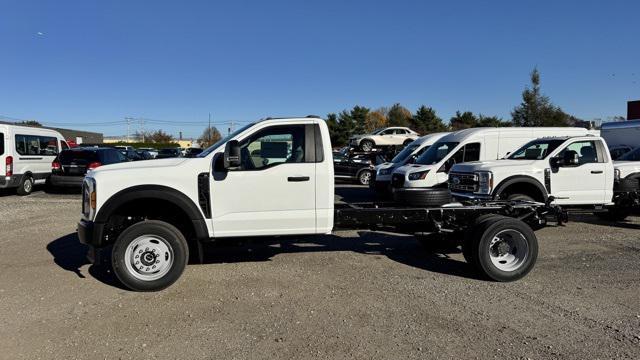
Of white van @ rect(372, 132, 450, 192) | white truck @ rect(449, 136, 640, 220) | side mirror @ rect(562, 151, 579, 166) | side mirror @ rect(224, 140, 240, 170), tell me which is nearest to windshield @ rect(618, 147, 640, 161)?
white truck @ rect(449, 136, 640, 220)

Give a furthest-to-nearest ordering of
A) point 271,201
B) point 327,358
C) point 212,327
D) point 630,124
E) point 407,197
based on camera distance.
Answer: point 630,124 < point 407,197 < point 271,201 < point 212,327 < point 327,358

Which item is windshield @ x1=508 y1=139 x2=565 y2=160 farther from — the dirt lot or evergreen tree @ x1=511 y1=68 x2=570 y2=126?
evergreen tree @ x1=511 y1=68 x2=570 y2=126

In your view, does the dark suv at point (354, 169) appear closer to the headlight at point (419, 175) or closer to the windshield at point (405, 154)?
the windshield at point (405, 154)

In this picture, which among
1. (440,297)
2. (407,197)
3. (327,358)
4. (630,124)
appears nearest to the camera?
(327,358)

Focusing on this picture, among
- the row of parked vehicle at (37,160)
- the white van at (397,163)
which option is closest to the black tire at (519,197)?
the white van at (397,163)

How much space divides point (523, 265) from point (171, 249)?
442 cm

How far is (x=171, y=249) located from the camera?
18.4 ft

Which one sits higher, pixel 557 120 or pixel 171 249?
pixel 557 120

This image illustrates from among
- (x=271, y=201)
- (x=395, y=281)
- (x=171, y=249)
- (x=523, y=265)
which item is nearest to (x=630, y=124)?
(x=523, y=265)

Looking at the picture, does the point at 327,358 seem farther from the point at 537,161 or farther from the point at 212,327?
the point at 537,161

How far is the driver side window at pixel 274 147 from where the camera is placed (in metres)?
5.88

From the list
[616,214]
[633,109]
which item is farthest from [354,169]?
[633,109]

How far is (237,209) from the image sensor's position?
18.9 ft

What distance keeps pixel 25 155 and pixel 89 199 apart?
1171 cm
